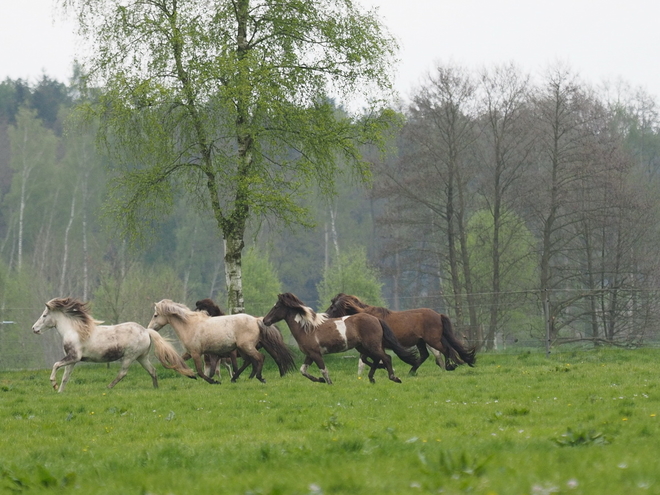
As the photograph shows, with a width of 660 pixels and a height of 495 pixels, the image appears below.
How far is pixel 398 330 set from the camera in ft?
63.0

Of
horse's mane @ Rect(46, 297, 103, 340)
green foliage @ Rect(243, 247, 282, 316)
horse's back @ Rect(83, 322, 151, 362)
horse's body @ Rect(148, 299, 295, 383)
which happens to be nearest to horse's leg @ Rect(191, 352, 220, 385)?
horse's body @ Rect(148, 299, 295, 383)

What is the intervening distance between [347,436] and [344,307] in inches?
418

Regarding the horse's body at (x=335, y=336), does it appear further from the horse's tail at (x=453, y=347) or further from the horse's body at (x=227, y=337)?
the horse's tail at (x=453, y=347)

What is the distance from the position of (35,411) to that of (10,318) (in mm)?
14825

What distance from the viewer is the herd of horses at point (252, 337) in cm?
1661

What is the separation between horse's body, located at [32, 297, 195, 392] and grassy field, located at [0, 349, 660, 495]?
0.66 m

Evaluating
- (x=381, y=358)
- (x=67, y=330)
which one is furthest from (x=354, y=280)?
(x=381, y=358)

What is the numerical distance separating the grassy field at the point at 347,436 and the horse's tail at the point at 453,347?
1002 mm

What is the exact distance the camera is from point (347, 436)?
911cm

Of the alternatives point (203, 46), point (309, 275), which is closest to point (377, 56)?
point (203, 46)

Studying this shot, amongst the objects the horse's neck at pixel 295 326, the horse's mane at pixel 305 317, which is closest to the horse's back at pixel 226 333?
the horse's neck at pixel 295 326

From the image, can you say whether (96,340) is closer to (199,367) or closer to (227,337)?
(199,367)

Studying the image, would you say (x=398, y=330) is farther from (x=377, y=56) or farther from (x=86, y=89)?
(x=86, y=89)

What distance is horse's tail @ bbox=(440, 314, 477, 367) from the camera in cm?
1916
